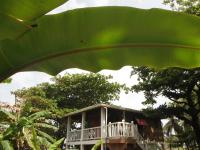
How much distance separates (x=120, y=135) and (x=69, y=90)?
2005 cm

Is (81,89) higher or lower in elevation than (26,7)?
higher

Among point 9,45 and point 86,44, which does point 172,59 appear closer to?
point 86,44

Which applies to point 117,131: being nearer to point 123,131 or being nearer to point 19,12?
point 123,131

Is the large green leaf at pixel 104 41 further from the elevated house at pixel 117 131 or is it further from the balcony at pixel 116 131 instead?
the balcony at pixel 116 131

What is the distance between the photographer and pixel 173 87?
72.1 feet

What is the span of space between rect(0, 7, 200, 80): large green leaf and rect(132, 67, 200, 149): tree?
19.0 meters

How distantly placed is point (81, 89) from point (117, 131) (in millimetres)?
20038

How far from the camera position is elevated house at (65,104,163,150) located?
17.8 metres

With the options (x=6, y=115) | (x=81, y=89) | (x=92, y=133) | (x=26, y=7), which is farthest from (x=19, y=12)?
(x=81, y=89)

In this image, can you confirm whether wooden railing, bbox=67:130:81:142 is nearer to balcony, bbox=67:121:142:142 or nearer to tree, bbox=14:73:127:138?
balcony, bbox=67:121:142:142

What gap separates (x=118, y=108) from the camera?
20266 millimetres

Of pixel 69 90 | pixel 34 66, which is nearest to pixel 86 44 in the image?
pixel 34 66

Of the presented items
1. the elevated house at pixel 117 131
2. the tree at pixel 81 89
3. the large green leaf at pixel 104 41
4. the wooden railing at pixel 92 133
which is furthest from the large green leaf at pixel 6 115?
the tree at pixel 81 89

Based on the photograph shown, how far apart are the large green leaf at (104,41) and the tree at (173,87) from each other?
748 inches
